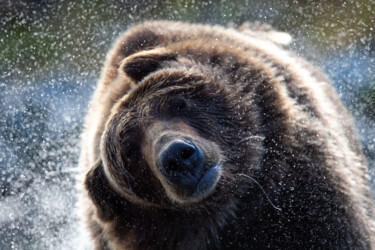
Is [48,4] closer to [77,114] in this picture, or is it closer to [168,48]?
[77,114]

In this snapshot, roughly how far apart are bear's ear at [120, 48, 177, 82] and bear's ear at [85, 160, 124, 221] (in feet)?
2.37

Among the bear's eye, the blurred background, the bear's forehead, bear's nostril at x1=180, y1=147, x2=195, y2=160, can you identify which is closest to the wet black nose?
bear's nostril at x1=180, y1=147, x2=195, y2=160

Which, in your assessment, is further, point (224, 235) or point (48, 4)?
point (48, 4)

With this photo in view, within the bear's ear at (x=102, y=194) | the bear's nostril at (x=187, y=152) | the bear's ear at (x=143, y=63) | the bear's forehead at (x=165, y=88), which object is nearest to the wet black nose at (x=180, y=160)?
the bear's nostril at (x=187, y=152)

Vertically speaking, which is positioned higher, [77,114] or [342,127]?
[342,127]

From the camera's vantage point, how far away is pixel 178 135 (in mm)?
3682

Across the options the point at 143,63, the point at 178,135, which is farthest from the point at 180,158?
the point at 143,63

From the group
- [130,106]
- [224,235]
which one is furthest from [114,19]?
[224,235]

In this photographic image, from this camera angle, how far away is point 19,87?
8.34 meters

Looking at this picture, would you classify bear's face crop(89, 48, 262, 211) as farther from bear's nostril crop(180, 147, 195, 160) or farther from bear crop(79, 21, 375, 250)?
bear's nostril crop(180, 147, 195, 160)

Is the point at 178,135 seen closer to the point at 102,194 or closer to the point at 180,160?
the point at 180,160

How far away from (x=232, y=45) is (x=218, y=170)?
1305mm

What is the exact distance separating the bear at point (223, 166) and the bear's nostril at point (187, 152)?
0.11 metres

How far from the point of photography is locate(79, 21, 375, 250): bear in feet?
12.8
